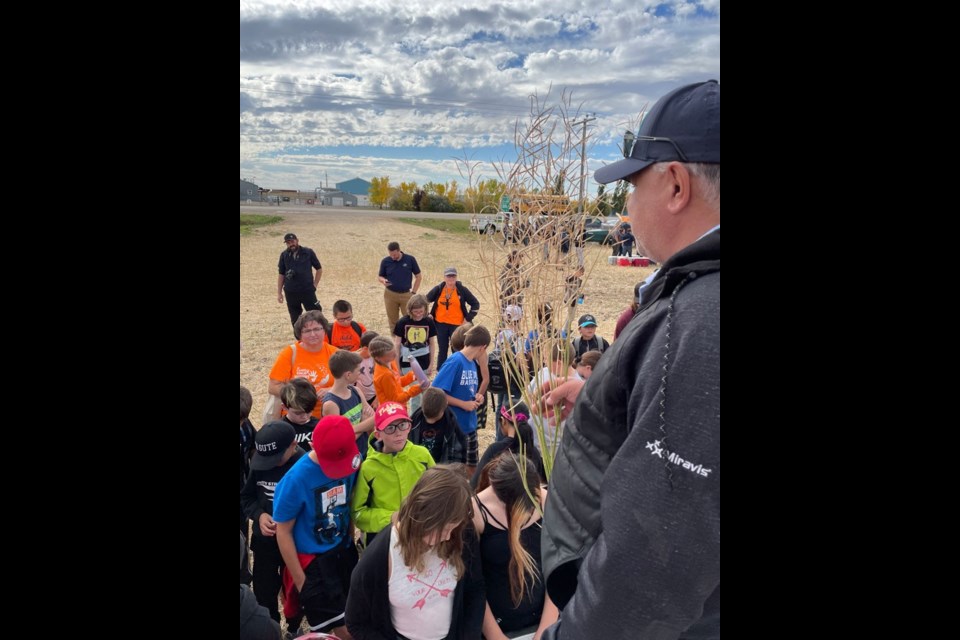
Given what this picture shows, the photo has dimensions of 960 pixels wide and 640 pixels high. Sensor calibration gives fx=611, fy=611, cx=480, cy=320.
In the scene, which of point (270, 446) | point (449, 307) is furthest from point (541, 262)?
point (449, 307)


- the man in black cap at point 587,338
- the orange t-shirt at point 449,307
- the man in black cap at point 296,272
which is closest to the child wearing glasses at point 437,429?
the man in black cap at point 587,338

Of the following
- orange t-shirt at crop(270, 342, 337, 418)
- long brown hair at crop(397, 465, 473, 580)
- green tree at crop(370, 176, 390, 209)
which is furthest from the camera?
green tree at crop(370, 176, 390, 209)

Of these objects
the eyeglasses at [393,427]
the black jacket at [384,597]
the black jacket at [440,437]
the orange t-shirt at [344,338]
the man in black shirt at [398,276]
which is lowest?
the black jacket at [384,597]

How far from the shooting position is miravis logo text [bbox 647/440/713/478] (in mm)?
879

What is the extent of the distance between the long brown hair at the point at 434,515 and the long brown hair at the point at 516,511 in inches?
9.0

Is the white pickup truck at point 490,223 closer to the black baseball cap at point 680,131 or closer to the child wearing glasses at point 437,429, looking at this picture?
the black baseball cap at point 680,131

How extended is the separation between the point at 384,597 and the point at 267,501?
1157mm

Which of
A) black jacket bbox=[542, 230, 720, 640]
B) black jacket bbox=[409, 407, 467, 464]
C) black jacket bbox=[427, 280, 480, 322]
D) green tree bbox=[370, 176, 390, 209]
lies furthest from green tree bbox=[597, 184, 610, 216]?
green tree bbox=[370, 176, 390, 209]

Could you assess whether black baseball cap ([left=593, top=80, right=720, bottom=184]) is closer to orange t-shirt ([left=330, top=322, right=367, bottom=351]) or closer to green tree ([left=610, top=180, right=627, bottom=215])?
green tree ([left=610, top=180, right=627, bottom=215])

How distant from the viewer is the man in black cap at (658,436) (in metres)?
0.89

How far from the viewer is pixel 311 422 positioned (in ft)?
13.3

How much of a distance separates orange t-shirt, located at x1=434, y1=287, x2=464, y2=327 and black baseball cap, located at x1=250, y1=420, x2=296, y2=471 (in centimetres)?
440
